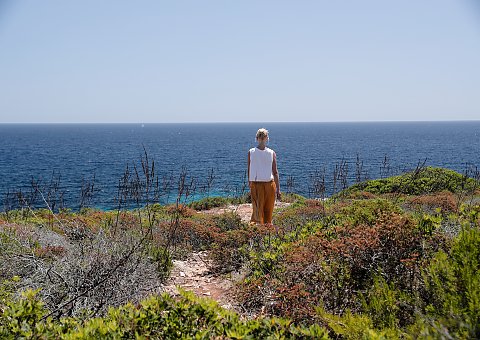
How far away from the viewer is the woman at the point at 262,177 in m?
7.14

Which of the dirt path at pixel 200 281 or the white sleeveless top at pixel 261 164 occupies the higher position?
the white sleeveless top at pixel 261 164

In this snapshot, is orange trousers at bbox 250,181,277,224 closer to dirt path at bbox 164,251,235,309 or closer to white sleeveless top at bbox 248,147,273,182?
white sleeveless top at bbox 248,147,273,182

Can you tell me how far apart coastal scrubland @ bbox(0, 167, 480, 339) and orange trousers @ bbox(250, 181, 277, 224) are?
1039 millimetres

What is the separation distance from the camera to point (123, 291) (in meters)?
4.21

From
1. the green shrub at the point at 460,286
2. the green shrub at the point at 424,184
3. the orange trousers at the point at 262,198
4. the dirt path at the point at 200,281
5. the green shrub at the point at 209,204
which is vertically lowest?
the green shrub at the point at 209,204

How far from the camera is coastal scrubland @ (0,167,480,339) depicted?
2586mm

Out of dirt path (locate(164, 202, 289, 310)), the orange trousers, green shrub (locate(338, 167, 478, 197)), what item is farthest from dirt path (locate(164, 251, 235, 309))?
green shrub (locate(338, 167, 478, 197))

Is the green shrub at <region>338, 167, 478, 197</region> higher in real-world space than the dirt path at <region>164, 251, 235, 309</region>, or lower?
lower

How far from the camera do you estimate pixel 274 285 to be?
414 cm

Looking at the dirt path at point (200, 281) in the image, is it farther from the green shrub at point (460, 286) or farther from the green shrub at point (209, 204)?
the green shrub at point (209, 204)

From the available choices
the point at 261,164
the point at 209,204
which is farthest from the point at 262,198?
the point at 209,204

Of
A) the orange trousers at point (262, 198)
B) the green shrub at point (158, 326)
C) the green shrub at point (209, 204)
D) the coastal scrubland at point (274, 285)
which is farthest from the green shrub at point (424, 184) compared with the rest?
the green shrub at point (158, 326)

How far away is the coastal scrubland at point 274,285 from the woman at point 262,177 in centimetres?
106

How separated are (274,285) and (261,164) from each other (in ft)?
→ 11.0
